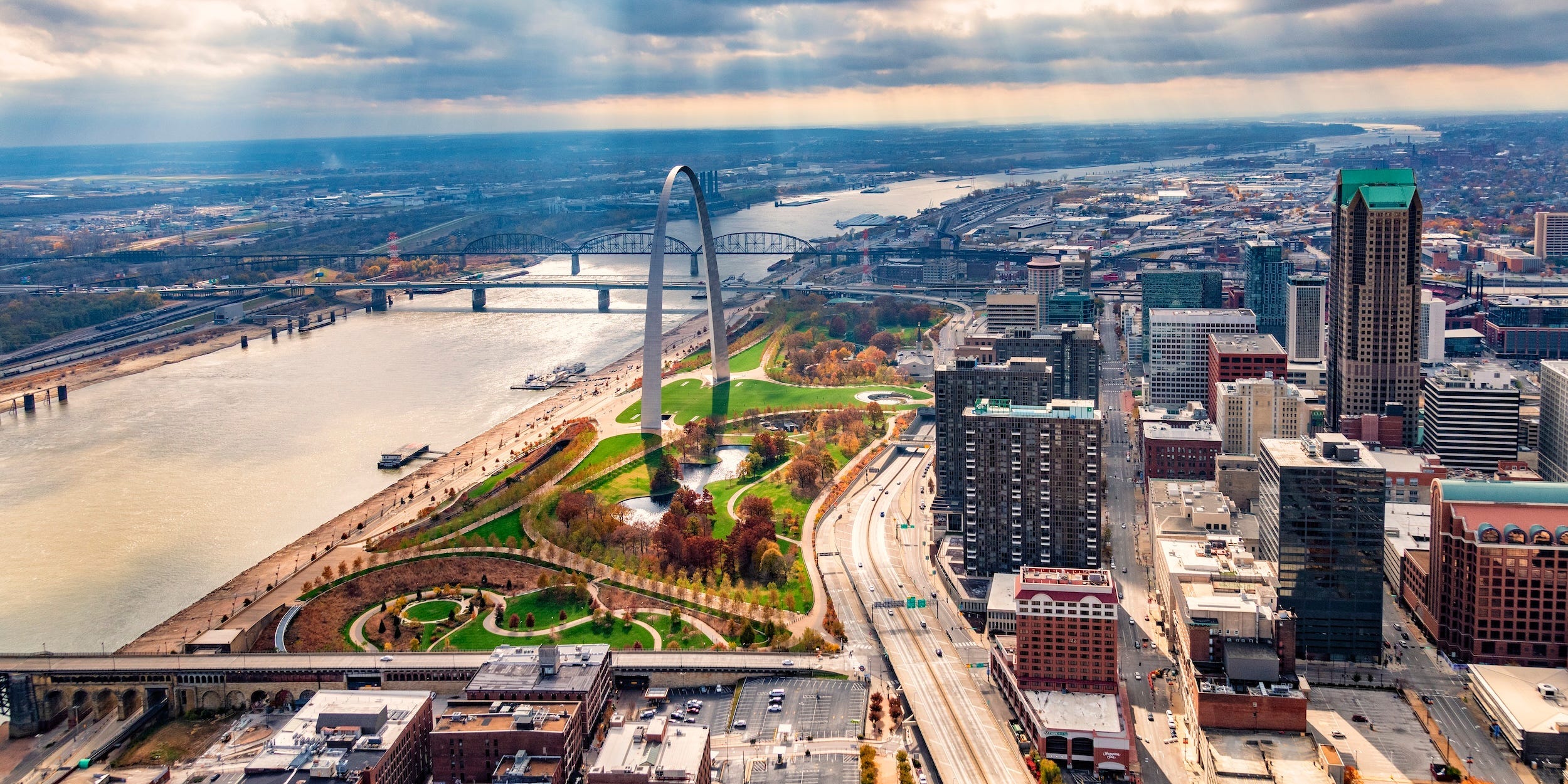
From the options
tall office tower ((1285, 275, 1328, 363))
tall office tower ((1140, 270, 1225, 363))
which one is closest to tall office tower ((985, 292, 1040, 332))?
tall office tower ((1140, 270, 1225, 363))

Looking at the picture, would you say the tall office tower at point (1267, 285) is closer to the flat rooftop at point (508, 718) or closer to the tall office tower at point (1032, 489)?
the tall office tower at point (1032, 489)

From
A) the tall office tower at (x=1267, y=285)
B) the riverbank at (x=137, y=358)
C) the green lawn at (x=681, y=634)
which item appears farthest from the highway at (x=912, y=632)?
the riverbank at (x=137, y=358)

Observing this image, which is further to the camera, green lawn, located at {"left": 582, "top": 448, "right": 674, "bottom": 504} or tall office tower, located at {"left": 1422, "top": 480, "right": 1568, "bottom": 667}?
green lawn, located at {"left": 582, "top": 448, "right": 674, "bottom": 504}

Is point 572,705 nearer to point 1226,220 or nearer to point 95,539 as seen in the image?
point 95,539

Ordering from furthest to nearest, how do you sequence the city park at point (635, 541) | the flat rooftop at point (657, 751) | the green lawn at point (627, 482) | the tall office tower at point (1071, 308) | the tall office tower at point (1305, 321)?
the tall office tower at point (1071, 308)
the tall office tower at point (1305, 321)
the green lawn at point (627, 482)
the city park at point (635, 541)
the flat rooftop at point (657, 751)

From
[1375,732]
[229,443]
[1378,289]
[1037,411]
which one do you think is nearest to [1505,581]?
[1375,732]

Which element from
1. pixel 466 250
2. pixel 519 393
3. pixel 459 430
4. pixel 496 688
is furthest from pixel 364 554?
pixel 466 250

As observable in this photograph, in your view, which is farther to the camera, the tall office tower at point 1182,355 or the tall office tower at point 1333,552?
the tall office tower at point 1182,355

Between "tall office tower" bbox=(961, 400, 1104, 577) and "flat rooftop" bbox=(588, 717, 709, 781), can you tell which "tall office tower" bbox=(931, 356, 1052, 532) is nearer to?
"tall office tower" bbox=(961, 400, 1104, 577)
